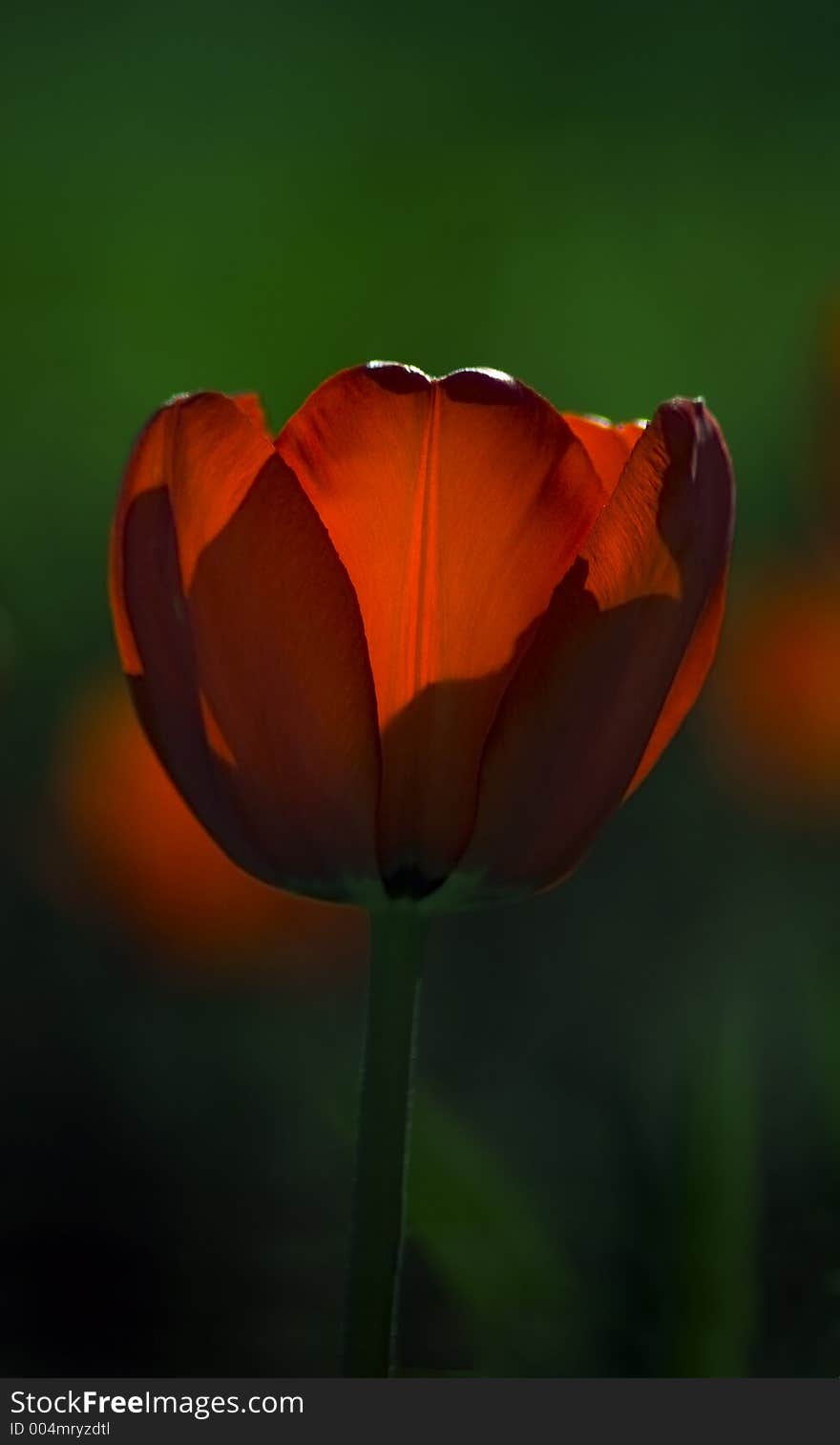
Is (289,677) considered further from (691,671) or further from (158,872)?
(158,872)

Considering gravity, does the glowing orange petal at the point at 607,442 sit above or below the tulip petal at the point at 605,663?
above

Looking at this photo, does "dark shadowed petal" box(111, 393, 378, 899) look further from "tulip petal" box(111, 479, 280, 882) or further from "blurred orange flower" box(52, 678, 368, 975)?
"blurred orange flower" box(52, 678, 368, 975)

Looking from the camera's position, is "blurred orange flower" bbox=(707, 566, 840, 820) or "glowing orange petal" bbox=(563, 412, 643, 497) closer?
"glowing orange petal" bbox=(563, 412, 643, 497)

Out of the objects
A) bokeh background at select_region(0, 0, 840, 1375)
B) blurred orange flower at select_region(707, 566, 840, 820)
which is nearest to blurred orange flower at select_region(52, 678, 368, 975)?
bokeh background at select_region(0, 0, 840, 1375)

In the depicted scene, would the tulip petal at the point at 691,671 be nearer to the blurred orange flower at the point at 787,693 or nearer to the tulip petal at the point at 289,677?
the tulip petal at the point at 289,677

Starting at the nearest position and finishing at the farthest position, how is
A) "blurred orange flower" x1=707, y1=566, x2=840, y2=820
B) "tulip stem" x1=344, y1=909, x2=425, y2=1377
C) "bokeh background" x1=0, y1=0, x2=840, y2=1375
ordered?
"tulip stem" x1=344, y1=909, x2=425, y2=1377
"bokeh background" x1=0, y1=0, x2=840, y2=1375
"blurred orange flower" x1=707, y1=566, x2=840, y2=820

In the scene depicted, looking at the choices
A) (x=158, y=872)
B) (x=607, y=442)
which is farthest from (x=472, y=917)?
(x=607, y=442)

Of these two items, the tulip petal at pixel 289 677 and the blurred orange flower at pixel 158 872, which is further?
the blurred orange flower at pixel 158 872

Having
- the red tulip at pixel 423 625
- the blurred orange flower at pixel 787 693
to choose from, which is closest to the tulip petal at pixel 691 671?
the red tulip at pixel 423 625
